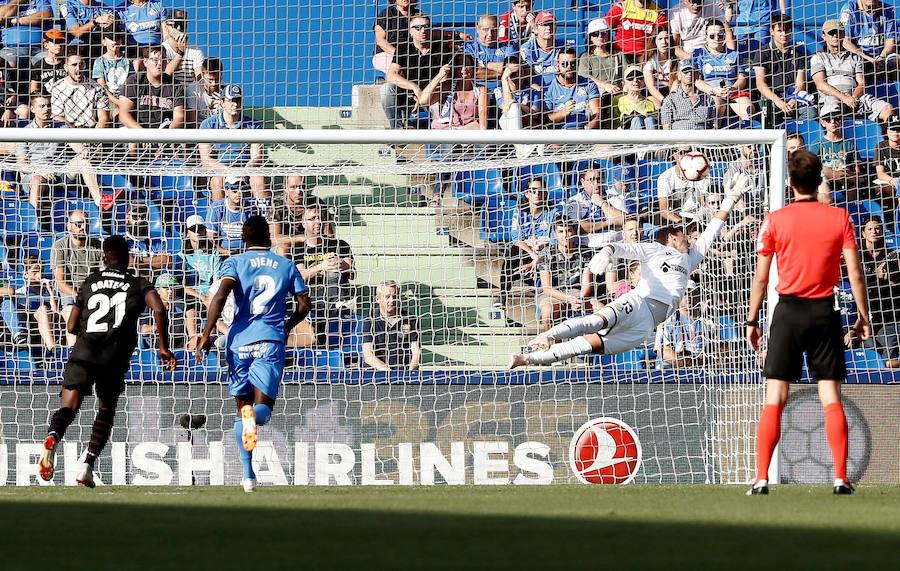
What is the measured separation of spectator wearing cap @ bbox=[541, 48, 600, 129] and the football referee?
7672 millimetres

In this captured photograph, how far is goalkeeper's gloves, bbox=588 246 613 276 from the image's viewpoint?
475 inches

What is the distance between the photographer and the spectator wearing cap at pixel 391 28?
50.1 feet

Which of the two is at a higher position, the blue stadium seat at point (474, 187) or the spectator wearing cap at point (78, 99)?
the spectator wearing cap at point (78, 99)

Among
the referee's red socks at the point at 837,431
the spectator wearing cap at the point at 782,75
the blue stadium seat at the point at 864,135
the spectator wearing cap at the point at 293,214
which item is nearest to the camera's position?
the referee's red socks at the point at 837,431

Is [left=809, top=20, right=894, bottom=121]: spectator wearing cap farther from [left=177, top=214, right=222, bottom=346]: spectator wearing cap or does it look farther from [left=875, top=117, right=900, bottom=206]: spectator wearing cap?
[left=177, top=214, right=222, bottom=346]: spectator wearing cap

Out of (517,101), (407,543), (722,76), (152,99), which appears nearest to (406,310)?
(517,101)

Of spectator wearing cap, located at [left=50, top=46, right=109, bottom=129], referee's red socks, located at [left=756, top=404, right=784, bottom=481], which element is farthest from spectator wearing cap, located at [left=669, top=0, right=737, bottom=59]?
referee's red socks, located at [left=756, top=404, right=784, bottom=481]

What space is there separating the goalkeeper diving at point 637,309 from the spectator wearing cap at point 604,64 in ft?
11.1

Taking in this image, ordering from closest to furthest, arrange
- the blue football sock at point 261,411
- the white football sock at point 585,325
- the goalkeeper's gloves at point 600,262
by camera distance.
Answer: the blue football sock at point 261,411, the white football sock at point 585,325, the goalkeeper's gloves at point 600,262

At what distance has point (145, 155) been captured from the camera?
12172 millimetres

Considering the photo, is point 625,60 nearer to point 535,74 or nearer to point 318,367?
point 535,74

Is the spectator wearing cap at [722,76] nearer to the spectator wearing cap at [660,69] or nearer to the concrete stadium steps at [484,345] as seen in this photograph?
the spectator wearing cap at [660,69]

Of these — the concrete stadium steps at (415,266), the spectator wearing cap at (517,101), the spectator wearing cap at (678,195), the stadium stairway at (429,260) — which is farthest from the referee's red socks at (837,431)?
the spectator wearing cap at (517,101)

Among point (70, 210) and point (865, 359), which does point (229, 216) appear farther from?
point (865, 359)
